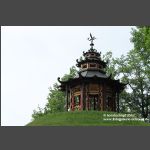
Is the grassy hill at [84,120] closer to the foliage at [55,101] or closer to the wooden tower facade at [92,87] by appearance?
the wooden tower facade at [92,87]

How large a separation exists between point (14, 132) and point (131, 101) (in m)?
25.9

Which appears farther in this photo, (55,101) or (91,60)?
(55,101)

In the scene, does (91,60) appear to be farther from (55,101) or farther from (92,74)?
(55,101)

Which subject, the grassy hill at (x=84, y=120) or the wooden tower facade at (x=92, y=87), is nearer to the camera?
the grassy hill at (x=84, y=120)

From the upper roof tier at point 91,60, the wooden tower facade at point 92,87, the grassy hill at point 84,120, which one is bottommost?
the grassy hill at point 84,120

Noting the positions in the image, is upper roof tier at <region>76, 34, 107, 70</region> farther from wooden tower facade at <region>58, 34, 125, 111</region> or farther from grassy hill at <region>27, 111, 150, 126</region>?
grassy hill at <region>27, 111, 150, 126</region>

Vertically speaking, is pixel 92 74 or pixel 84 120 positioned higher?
pixel 92 74

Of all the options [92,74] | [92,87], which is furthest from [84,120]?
[92,74]

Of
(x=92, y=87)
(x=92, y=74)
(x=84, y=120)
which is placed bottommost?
(x=84, y=120)

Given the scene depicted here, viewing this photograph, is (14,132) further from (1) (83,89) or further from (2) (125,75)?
(2) (125,75)

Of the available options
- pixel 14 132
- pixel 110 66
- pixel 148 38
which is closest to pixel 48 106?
pixel 110 66

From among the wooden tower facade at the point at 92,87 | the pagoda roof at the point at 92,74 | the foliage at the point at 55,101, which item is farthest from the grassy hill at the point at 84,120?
the foliage at the point at 55,101

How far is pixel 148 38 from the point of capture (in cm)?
3484

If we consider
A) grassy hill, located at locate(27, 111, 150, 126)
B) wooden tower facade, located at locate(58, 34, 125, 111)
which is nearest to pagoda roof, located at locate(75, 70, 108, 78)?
wooden tower facade, located at locate(58, 34, 125, 111)
